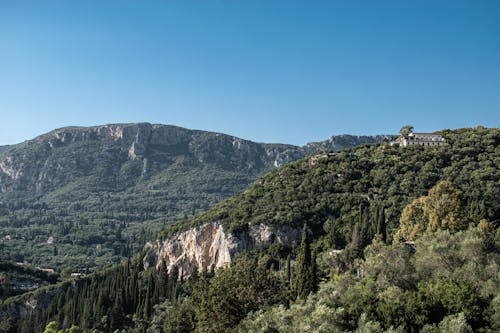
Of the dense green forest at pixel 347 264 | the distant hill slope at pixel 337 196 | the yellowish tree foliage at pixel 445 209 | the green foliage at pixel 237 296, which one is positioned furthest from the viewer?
the distant hill slope at pixel 337 196

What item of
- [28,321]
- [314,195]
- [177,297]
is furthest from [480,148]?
[28,321]

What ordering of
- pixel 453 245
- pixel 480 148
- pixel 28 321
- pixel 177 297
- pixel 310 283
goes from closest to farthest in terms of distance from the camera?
pixel 453 245
pixel 310 283
pixel 177 297
pixel 28 321
pixel 480 148

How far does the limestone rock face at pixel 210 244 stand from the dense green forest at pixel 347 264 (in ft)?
6.51

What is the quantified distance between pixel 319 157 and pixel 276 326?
90670 millimetres

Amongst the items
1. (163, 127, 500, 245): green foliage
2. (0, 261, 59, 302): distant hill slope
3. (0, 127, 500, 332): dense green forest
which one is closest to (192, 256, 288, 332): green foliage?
(0, 127, 500, 332): dense green forest

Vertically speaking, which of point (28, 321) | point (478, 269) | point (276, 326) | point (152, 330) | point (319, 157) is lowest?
point (28, 321)

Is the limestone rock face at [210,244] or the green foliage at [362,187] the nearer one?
the green foliage at [362,187]

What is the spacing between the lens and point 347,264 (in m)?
71.4

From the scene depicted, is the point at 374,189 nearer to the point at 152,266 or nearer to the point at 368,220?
the point at 368,220

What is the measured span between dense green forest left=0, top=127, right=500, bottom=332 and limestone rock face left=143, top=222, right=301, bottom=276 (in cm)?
199

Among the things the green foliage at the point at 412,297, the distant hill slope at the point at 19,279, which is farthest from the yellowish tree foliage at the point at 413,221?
the distant hill slope at the point at 19,279

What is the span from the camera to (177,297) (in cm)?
9275

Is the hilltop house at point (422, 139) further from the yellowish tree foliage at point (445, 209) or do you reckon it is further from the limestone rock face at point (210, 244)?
the yellowish tree foliage at point (445, 209)

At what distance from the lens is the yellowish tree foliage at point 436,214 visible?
67375 mm
